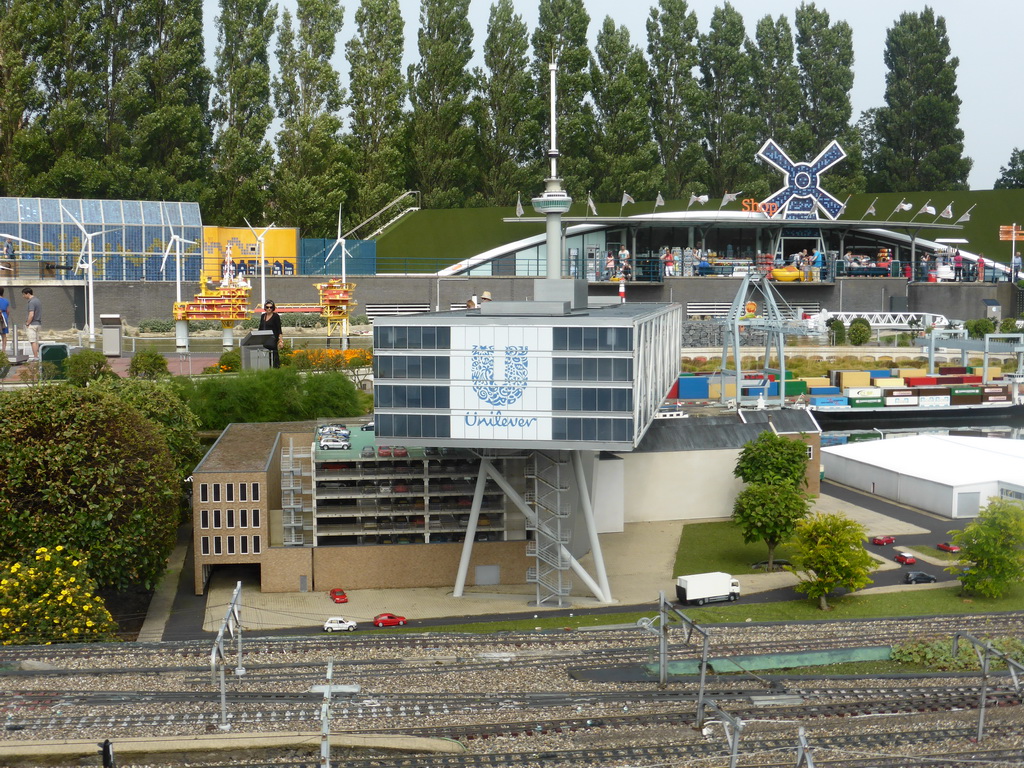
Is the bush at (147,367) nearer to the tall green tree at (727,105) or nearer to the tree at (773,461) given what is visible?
the tree at (773,461)

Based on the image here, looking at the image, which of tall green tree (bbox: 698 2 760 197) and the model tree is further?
tall green tree (bbox: 698 2 760 197)

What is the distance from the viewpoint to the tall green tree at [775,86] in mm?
135125

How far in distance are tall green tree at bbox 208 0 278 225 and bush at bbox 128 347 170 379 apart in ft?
149

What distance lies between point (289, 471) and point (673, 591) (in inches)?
710

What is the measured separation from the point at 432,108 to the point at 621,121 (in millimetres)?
20479

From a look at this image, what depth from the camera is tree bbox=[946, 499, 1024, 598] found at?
48594mm

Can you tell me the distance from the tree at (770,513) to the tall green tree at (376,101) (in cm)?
7292

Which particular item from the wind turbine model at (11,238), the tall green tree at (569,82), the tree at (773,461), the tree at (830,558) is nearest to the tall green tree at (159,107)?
the wind turbine model at (11,238)

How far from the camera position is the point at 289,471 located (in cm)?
5284

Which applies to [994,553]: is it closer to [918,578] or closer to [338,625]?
[918,578]

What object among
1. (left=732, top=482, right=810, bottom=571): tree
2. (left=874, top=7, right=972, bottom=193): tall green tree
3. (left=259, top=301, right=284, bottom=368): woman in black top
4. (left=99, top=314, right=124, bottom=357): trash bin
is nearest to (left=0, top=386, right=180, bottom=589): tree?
(left=259, top=301, right=284, bottom=368): woman in black top

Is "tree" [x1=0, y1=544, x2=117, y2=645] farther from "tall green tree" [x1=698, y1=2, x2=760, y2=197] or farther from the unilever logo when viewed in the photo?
"tall green tree" [x1=698, y1=2, x2=760, y2=197]

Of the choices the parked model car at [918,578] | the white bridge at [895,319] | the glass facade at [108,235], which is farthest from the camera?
the white bridge at [895,319]

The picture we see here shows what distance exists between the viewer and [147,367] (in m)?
70.8
